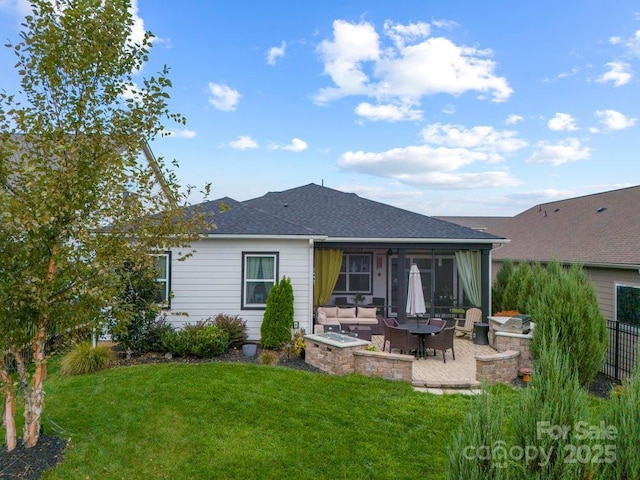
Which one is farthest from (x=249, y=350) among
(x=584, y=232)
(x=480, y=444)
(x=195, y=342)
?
(x=584, y=232)

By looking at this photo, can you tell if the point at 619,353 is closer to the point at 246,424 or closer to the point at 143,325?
the point at 246,424

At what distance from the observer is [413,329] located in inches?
373

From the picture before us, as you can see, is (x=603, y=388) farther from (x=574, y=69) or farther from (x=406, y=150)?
(x=406, y=150)

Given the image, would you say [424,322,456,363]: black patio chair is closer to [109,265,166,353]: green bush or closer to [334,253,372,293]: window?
[109,265,166,353]: green bush

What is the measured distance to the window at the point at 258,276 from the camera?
1079 centimetres

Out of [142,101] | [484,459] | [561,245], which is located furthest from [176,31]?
[561,245]

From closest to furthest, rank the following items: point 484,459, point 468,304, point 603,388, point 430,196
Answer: point 484,459
point 603,388
point 468,304
point 430,196

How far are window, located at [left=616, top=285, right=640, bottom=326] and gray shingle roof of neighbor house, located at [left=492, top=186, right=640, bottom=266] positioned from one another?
787 millimetres

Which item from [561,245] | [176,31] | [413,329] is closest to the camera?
[413,329]

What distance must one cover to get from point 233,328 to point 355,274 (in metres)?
7.19

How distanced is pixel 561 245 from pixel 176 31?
16.1m

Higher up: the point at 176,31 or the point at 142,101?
the point at 176,31

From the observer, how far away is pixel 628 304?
10516mm

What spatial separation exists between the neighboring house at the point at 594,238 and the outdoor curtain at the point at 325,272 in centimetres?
728
